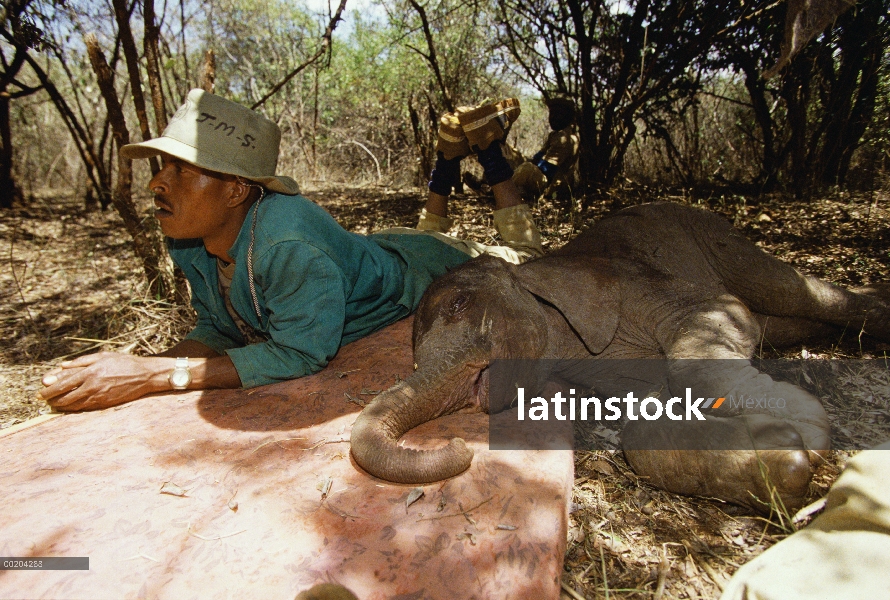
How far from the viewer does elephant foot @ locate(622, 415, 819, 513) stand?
215 centimetres

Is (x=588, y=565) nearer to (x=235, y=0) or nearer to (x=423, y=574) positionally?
(x=423, y=574)

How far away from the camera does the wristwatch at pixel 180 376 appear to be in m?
2.97

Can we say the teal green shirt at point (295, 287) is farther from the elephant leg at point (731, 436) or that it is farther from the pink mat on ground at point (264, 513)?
the elephant leg at point (731, 436)

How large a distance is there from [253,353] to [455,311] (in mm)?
1079

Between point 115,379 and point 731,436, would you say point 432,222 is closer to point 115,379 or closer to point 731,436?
point 115,379

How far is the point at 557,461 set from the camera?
7.63 ft

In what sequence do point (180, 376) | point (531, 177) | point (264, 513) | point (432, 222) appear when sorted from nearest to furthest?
point (264, 513) < point (180, 376) < point (432, 222) < point (531, 177)

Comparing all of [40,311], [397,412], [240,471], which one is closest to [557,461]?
[397,412]

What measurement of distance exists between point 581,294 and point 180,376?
2.14 m

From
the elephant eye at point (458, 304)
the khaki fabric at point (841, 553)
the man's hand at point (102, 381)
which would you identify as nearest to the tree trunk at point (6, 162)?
the man's hand at point (102, 381)

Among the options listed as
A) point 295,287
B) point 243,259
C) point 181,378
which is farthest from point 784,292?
point 181,378

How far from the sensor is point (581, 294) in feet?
10.1

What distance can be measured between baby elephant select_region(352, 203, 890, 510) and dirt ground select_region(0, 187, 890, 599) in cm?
15

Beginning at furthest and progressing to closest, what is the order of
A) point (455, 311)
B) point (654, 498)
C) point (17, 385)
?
point (17, 385) → point (455, 311) → point (654, 498)
